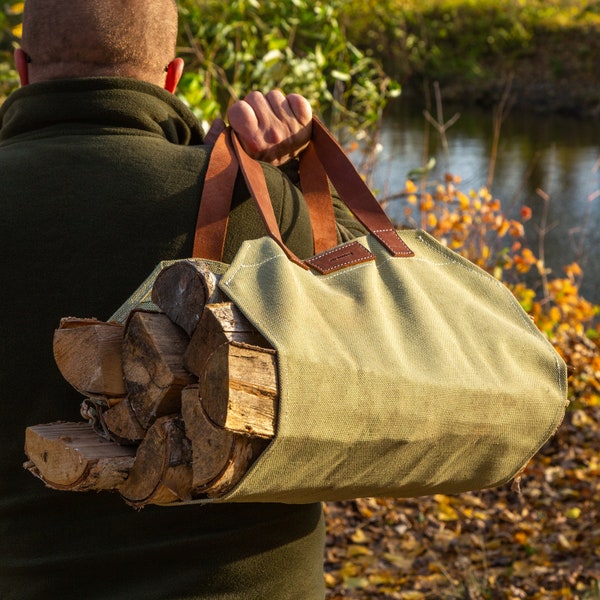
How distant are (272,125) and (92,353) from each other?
1.90ft

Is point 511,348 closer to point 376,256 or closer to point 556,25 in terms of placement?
point 376,256

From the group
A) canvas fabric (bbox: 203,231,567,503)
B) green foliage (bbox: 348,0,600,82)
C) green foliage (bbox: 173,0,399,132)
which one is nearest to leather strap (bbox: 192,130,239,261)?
canvas fabric (bbox: 203,231,567,503)

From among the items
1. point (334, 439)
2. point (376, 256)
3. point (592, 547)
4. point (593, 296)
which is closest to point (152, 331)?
point (334, 439)

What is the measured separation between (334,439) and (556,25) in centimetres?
2162

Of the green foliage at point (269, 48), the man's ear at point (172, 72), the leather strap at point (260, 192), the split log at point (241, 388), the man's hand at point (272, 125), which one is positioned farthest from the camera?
the green foliage at point (269, 48)

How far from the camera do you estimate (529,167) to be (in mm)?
11055

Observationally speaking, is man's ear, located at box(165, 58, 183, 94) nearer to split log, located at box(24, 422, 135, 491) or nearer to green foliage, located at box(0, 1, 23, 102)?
split log, located at box(24, 422, 135, 491)

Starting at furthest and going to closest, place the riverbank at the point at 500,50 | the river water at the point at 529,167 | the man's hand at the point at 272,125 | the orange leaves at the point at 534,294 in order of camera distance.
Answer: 1. the riverbank at the point at 500,50
2. the river water at the point at 529,167
3. the orange leaves at the point at 534,294
4. the man's hand at the point at 272,125

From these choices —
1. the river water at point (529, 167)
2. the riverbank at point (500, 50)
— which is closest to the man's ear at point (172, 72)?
the river water at point (529, 167)

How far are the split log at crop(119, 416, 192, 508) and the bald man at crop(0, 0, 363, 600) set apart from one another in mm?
203

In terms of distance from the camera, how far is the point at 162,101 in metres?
1.67

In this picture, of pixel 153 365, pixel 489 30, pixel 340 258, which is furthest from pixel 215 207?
pixel 489 30

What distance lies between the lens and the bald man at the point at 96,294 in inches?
58.6

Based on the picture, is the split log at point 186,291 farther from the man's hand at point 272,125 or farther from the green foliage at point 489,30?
the green foliage at point 489,30
